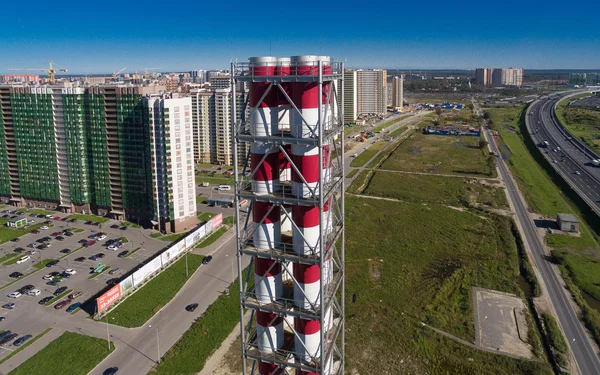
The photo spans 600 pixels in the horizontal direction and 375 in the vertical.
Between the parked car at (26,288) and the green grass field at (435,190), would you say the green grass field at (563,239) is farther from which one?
the parked car at (26,288)

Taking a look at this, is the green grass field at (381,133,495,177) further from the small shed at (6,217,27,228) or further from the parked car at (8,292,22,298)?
the parked car at (8,292,22,298)

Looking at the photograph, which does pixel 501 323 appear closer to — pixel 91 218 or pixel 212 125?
pixel 91 218

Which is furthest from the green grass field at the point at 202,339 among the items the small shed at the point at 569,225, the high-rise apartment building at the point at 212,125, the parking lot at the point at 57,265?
the high-rise apartment building at the point at 212,125

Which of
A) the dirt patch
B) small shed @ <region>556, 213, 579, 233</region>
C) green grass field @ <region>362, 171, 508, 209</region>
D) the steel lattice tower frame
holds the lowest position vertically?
the dirt patch

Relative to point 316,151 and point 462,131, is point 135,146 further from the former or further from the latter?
point 462,131

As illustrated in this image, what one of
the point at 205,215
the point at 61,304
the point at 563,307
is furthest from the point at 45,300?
the point at 563,307

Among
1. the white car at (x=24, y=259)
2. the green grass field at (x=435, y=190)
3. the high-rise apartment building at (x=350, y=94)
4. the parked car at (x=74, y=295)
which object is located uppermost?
the high-rise apartment building at (x=350, y=94)

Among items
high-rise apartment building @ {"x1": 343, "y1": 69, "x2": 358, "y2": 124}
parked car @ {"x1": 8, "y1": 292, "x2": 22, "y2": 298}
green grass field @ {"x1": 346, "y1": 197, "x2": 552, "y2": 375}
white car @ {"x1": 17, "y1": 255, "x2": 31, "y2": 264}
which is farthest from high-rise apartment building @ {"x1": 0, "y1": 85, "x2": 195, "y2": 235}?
high-rise apartment building @ {"x1": 343, "y1": 69, "x2": 358, "y2": 124}
